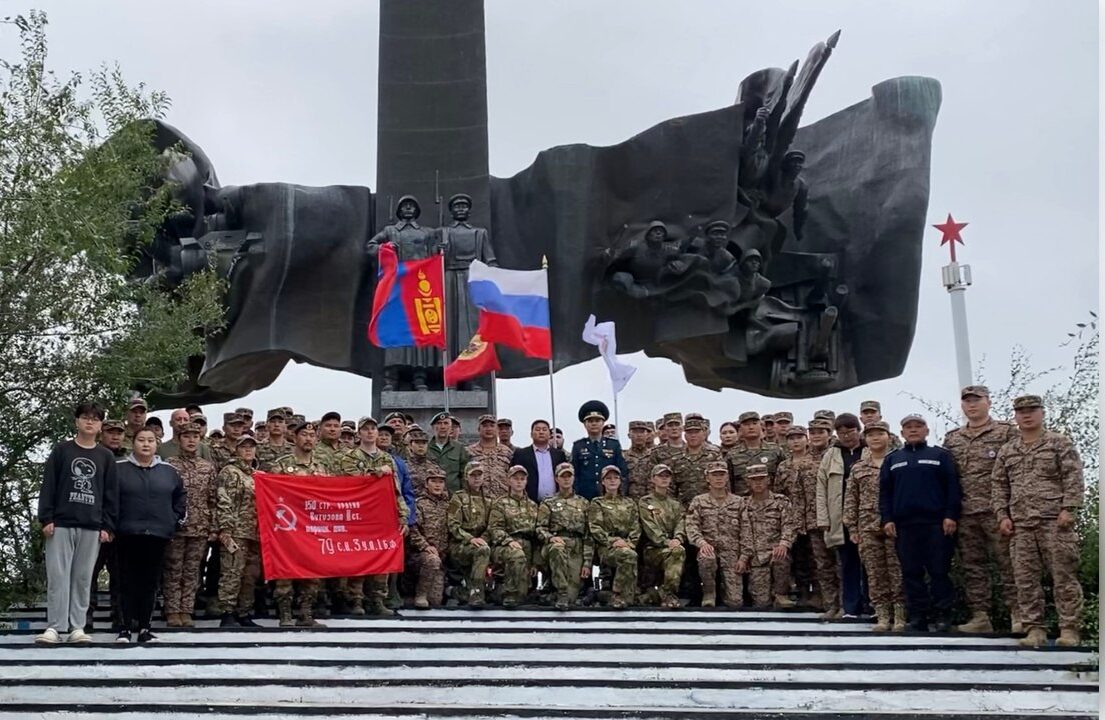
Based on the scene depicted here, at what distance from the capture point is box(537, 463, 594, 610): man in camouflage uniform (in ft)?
39.0

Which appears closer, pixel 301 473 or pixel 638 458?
pixel 301 473

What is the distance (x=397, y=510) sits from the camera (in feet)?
37.7

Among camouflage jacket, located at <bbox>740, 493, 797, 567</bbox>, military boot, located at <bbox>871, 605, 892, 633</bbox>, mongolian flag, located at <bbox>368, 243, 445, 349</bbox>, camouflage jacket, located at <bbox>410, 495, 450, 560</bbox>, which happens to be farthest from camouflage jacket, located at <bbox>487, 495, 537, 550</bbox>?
mongolian flag, located at <bbox>368, 243, 445, 349</bbox>

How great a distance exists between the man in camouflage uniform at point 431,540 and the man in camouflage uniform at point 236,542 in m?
1.33

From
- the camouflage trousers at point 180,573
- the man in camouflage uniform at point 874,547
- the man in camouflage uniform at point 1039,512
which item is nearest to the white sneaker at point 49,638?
the camouflage trousers at point 180,573

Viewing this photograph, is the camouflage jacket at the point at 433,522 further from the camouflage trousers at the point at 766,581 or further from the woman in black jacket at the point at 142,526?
the camouflage trousers at the point at 766,581

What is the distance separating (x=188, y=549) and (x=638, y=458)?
13.5ft

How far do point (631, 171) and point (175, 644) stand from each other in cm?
1043

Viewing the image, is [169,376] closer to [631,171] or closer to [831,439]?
[831,439]

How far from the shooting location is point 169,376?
1201 centimetres

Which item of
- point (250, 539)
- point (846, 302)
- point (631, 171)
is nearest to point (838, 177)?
point (846, 302)

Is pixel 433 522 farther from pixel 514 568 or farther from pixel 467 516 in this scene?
pixel 514 568

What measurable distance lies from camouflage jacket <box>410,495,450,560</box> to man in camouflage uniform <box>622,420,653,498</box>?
1.68 metres

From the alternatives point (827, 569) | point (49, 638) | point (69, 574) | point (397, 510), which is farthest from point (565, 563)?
point (49, 638)
